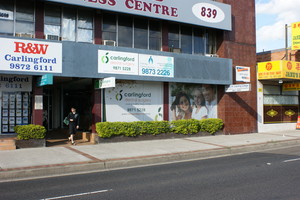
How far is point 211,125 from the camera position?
60.4 feet

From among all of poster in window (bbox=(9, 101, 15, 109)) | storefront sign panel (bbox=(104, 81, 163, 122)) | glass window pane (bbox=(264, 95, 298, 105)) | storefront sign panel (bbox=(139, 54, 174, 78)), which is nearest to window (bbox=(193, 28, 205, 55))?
storefront sign panel (bbox=(139, 54, 174, 78))

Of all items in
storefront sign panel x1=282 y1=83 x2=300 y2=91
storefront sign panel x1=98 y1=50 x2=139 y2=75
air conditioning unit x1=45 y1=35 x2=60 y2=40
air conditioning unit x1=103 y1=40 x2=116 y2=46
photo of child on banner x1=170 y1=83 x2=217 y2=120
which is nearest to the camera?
air conditioning unit x1=45 y1=35 x2=60 y2=40

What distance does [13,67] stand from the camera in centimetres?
1254

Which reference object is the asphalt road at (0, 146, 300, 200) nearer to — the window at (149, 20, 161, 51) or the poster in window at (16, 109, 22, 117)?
the poster in window at (16, 109, 22, 117)

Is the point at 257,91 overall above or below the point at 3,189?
above

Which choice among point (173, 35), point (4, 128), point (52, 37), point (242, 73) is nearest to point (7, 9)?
point (52, 37)

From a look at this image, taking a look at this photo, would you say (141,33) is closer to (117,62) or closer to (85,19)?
(117,62)

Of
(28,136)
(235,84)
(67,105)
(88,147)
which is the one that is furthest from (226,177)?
(67,105)

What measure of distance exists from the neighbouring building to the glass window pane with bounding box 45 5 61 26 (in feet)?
44.4

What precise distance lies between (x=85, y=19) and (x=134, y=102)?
4.94 m

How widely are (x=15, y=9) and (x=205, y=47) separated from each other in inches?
441

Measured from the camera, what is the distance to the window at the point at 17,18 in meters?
13.5

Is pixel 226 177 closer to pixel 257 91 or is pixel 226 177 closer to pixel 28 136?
pixel 28 136

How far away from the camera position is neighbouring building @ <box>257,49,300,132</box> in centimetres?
1994
